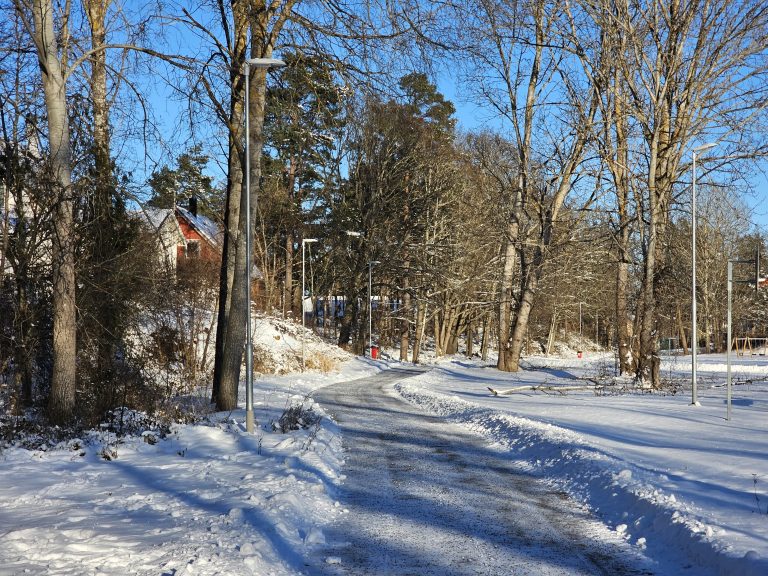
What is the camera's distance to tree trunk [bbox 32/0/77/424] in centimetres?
1224

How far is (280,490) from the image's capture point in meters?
9.13

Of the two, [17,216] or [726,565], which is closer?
[726,565]

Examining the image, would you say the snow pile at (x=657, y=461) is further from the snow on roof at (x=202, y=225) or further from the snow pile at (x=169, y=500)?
the snow on roof at (x=202, y=225)

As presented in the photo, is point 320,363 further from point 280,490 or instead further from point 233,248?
point 280,490

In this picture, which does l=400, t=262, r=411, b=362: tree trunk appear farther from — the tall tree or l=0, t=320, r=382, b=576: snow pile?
the tall tree

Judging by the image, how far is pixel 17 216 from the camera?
13.7m

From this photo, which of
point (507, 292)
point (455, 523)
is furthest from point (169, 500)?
point (507, 292)

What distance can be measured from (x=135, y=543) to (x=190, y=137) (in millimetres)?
11003

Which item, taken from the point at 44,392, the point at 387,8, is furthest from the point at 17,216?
the point at 387,8

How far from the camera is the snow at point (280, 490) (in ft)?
21.2

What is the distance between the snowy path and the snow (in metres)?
0.28

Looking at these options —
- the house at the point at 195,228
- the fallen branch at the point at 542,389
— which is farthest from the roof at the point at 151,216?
the house at the point at 195,228

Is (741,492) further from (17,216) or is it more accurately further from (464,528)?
(17,216)

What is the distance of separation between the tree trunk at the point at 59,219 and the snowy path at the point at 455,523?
203 inches
